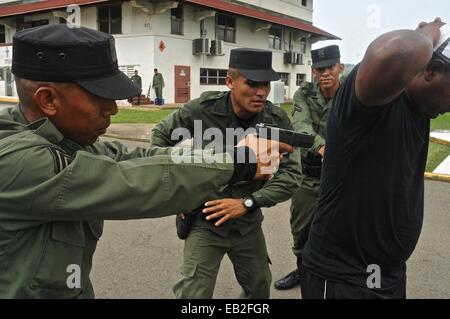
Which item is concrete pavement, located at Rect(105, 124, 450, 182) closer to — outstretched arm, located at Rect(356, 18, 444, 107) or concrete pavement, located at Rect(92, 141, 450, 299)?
concrete pavement, located at Rect(92, 141, 450, 299)

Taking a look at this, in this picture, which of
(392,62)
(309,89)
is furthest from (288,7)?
(392,62)

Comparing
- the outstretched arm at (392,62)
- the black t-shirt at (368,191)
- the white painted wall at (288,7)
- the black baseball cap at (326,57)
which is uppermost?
the white painted wall at (288,7)

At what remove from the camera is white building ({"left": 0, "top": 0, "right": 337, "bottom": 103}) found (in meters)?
19.1

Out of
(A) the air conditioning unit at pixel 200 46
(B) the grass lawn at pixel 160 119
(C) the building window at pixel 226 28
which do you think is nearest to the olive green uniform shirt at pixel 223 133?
(B) the grass lawn at pixel 160 119

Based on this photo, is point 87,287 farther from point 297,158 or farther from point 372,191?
point 297,158

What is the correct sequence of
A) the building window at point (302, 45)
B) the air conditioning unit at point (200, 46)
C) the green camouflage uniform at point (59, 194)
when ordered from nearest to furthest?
the green camouflage uniform at point (59, 194), the air conditioning unit at point (200, 46), the building window at point (302, 45)

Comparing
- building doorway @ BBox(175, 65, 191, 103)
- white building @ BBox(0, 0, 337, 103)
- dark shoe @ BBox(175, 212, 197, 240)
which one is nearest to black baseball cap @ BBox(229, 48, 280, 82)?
dark shoe @ BBox(175, 212, 197, 240)

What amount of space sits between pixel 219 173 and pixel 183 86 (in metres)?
20.0

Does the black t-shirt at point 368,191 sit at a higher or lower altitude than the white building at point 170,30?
lower

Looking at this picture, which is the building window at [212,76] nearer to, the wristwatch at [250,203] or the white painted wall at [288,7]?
the white painted wall at [288,7]

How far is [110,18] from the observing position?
1992cm

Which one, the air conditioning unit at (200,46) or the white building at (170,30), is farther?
the air conditioning unit at (200,46)

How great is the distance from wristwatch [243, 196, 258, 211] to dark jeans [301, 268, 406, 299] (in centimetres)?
76

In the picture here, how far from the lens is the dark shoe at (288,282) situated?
3645mm
